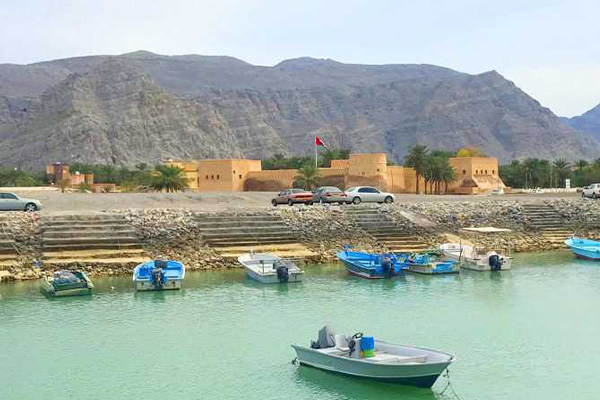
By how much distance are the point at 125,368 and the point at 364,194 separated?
3228 cm

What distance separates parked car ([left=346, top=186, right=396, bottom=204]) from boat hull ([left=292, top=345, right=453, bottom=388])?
103ft

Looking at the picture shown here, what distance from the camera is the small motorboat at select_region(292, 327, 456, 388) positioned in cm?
1675

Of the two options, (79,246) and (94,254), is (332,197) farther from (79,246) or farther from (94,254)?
(79,246)

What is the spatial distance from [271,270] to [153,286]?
5461 millimetres

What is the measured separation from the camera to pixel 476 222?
48.6 metres

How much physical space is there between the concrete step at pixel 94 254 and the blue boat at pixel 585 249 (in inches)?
945

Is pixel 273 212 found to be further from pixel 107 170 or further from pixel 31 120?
pixel 31 120

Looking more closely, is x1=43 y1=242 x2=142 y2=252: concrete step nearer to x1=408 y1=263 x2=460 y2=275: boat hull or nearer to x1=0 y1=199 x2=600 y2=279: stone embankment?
x1=0 y1=199 x2=600 y2=279: stone embankment

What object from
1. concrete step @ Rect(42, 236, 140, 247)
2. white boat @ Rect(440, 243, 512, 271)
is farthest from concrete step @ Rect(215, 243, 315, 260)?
white boat @ Rect(440, 243, 512, 271)

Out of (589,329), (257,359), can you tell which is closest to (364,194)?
(589,329)

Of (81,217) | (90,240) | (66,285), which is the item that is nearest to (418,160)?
(81,217)

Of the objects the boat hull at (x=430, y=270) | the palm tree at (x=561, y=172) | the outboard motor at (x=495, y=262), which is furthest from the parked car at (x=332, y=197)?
the palm tree at (x=561, y=172)

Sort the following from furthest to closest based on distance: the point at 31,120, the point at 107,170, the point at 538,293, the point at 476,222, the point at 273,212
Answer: the point at 31,120
the point at 107,170
the point at 476,222
the point at 273,212
the point at 538,293

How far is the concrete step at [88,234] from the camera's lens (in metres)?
36.3
